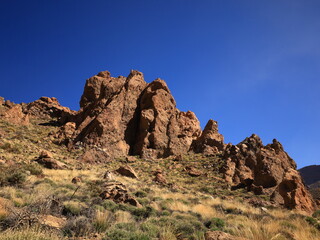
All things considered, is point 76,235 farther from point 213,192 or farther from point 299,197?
point 213,192

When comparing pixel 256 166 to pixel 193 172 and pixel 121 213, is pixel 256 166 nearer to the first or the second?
pixel 193 172

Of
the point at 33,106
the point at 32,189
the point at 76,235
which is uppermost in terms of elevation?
the point at 33,106

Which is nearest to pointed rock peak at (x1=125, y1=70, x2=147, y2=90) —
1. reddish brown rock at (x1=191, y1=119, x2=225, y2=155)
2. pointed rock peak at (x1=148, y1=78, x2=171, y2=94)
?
pointed rock peak at (x1=148, y1=78, x2=171, y2=94)

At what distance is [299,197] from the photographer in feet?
46.8

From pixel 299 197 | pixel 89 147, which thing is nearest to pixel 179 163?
pixel 89 147

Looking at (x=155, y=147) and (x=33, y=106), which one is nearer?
(x=155, y=147)

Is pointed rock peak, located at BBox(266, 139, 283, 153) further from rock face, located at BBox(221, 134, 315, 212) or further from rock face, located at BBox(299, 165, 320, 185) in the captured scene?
rock face, located at BBox(299, 165, 320, 185)

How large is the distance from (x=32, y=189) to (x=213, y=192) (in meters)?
16.7

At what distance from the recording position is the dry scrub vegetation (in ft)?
Result: 17.0

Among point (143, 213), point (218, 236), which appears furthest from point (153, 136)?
point (218, 236)

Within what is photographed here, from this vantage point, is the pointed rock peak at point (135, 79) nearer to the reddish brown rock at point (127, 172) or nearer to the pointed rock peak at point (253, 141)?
the reddish brown rock at point (127, 172)

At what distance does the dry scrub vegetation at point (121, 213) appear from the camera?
17.0ft

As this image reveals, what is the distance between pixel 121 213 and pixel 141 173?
17405 millimetres

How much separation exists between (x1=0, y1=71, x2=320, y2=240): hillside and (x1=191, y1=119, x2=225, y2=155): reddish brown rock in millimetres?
180
